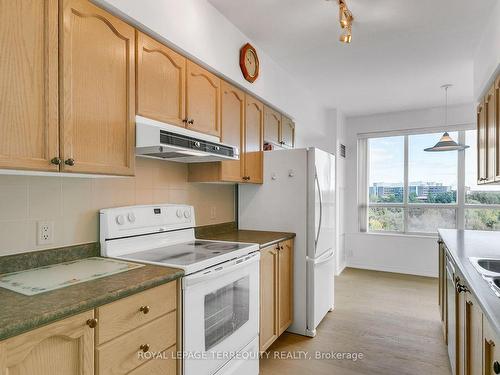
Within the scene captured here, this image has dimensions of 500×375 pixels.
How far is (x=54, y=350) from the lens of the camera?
103 centimetres

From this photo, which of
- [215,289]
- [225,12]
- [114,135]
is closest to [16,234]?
[114,135]

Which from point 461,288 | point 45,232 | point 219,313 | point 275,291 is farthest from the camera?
point 275,291

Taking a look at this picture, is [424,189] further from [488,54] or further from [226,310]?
[226,310]

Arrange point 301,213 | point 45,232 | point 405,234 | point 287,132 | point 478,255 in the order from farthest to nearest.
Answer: point 405,234 < point 287,132 < point 301,213 < point 478,255 < point 45,232

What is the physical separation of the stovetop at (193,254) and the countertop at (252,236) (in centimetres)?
21

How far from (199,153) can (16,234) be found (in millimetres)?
1023

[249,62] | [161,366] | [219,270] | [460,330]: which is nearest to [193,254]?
[219,270]

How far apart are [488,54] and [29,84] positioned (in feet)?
9.71

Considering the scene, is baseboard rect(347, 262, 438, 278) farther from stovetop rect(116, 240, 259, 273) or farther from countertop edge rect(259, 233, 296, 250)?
stovetop rect(116, 240, 259, 273)

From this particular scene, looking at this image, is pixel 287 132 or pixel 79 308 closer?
pixel 79 308

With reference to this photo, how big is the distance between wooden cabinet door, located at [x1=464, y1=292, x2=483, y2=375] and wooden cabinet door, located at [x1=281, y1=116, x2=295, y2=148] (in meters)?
2.31

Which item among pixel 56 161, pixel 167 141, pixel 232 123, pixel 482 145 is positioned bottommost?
pixel 56 161

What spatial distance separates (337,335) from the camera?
283 centimetres

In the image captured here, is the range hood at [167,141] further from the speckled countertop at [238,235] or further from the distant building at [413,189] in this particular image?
the distant building at [413,189]
